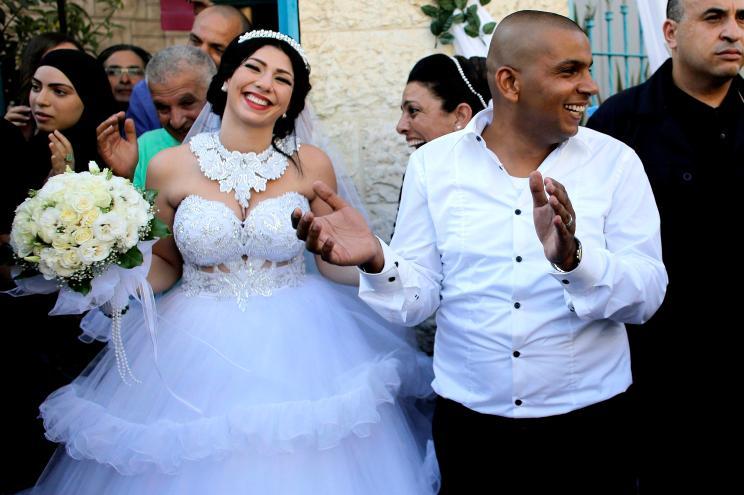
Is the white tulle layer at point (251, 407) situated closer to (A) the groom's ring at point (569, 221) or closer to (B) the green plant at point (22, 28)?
(A) the groom's ring at point (569, 221)

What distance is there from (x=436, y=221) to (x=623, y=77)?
→ 3.18 metres

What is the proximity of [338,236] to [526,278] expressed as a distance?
632mm

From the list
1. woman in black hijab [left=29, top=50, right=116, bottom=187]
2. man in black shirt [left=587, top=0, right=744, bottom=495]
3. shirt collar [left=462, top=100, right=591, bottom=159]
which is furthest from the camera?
woman in black hijab [left=29, top=50, right=116, bottom=187]

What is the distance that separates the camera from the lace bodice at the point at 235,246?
136 inches

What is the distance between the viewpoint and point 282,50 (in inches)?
145

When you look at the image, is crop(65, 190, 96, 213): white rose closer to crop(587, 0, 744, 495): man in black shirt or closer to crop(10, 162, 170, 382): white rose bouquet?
crop(10, 162, 170, 382): white rose bouquet

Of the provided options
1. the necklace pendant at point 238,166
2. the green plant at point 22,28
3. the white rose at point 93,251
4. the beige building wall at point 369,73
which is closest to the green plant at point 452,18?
the beige building wall at point 369,73

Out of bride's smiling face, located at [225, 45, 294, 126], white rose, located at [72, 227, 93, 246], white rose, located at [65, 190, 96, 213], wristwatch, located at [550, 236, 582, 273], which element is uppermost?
bride's smiling face, located at [225, 45, 294, 126]

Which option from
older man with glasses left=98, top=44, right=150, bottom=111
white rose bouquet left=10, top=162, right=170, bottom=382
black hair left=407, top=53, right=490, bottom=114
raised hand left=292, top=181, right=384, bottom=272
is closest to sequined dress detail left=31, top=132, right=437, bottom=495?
white rose bouquet left=10, top=162, right=170, bottom=382

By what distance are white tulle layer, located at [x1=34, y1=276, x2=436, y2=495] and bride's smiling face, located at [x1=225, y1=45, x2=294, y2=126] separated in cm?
77

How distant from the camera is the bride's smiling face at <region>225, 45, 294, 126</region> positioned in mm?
3568

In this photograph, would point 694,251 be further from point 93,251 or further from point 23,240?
point 23,240

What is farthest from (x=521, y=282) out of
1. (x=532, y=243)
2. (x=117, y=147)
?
(x=117, y=147)

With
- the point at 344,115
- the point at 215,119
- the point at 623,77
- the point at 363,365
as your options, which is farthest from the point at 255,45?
the point at 623,77
